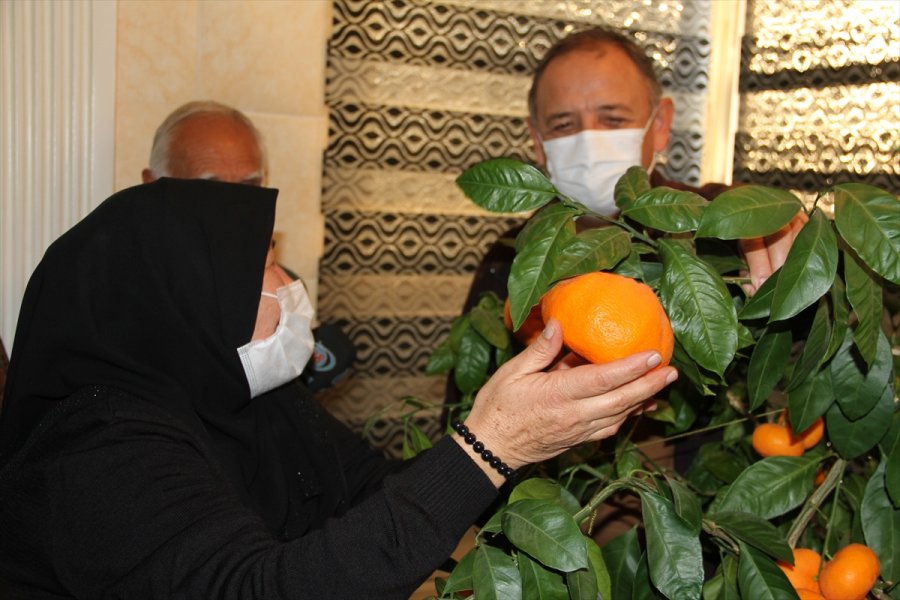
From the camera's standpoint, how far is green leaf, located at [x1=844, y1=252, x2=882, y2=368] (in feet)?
2.77

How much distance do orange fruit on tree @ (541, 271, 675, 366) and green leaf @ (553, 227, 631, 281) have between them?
0.03 feet

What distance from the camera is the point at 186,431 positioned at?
1024 mm

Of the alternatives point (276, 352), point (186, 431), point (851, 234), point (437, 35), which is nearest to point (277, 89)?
point (437, 35)

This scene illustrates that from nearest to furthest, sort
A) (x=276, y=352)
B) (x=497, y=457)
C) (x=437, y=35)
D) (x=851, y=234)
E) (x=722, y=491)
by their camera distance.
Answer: (x=851, y=234) < (x=497, y=457) < (x=722, y=491) < (x=276, y=352) < (x=437, y=35)

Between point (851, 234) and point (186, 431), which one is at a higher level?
point (851, 234)

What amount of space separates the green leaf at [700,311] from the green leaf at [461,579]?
0.97 ft

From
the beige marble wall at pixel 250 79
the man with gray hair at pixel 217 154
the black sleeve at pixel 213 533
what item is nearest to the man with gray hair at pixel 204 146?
the man with gray hair at pixel 217 154

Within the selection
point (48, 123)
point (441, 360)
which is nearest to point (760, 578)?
point (441, 360)

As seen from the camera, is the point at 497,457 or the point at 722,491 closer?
the point at 497,457

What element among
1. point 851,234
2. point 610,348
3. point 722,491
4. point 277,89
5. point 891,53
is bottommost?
point 722,491

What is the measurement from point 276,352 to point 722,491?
0.58 metres

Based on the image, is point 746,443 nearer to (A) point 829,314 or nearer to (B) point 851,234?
(A) point 829,314

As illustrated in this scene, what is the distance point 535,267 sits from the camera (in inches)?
33.2

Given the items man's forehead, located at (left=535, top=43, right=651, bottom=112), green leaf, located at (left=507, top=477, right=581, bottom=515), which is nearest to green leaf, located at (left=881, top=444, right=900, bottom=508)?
green leaf, located at (left=507, top=477, right=581, bottom=515)
